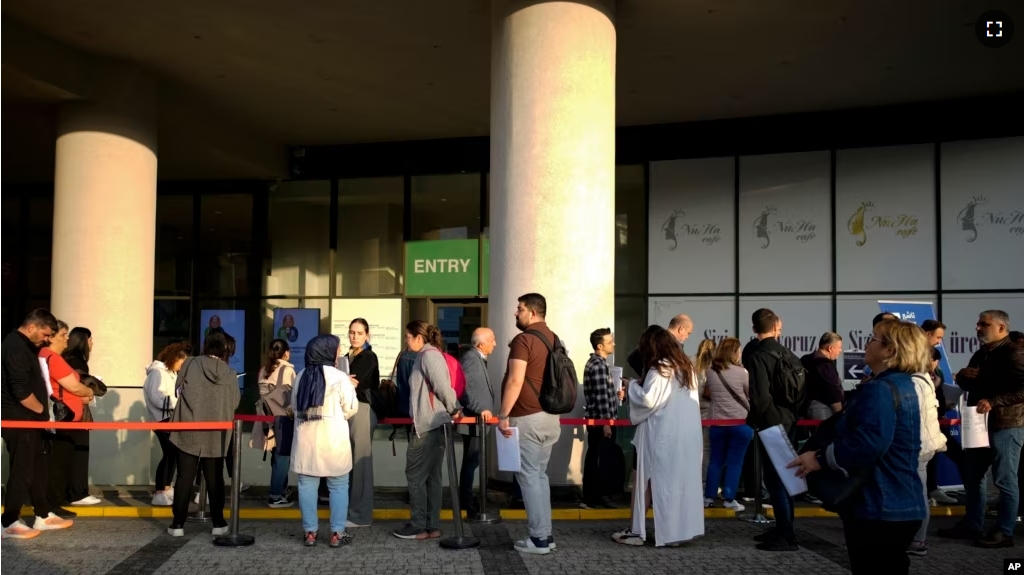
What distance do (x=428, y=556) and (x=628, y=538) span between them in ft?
5.34

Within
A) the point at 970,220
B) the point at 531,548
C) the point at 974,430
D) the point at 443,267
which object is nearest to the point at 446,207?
the point at 443,267

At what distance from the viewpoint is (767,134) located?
1750cm

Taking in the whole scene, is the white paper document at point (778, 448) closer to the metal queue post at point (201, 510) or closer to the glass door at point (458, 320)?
the metal queue post at point (201, 510)

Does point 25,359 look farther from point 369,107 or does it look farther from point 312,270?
point 312,270

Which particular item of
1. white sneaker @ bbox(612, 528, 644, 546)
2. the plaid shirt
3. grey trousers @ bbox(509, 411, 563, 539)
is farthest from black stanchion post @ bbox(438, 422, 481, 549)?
the plaid shirt

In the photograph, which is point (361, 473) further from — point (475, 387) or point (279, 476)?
point (279, 476)

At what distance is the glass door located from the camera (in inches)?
768

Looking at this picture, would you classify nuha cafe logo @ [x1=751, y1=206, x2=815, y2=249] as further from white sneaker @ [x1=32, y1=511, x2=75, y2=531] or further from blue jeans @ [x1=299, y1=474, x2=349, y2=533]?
white sneaker @ [x1=32, y1=511, x2=75, y2=531]

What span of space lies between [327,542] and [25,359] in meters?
2.91

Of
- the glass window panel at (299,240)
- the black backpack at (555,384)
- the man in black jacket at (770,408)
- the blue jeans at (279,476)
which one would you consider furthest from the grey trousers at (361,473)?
the glass window panel at (299,240)

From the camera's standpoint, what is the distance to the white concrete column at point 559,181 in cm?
1019

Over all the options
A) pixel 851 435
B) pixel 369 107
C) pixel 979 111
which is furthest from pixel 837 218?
pixel 851 435

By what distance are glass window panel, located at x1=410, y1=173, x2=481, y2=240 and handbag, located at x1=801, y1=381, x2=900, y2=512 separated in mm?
15087

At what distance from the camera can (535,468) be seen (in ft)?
24.1
